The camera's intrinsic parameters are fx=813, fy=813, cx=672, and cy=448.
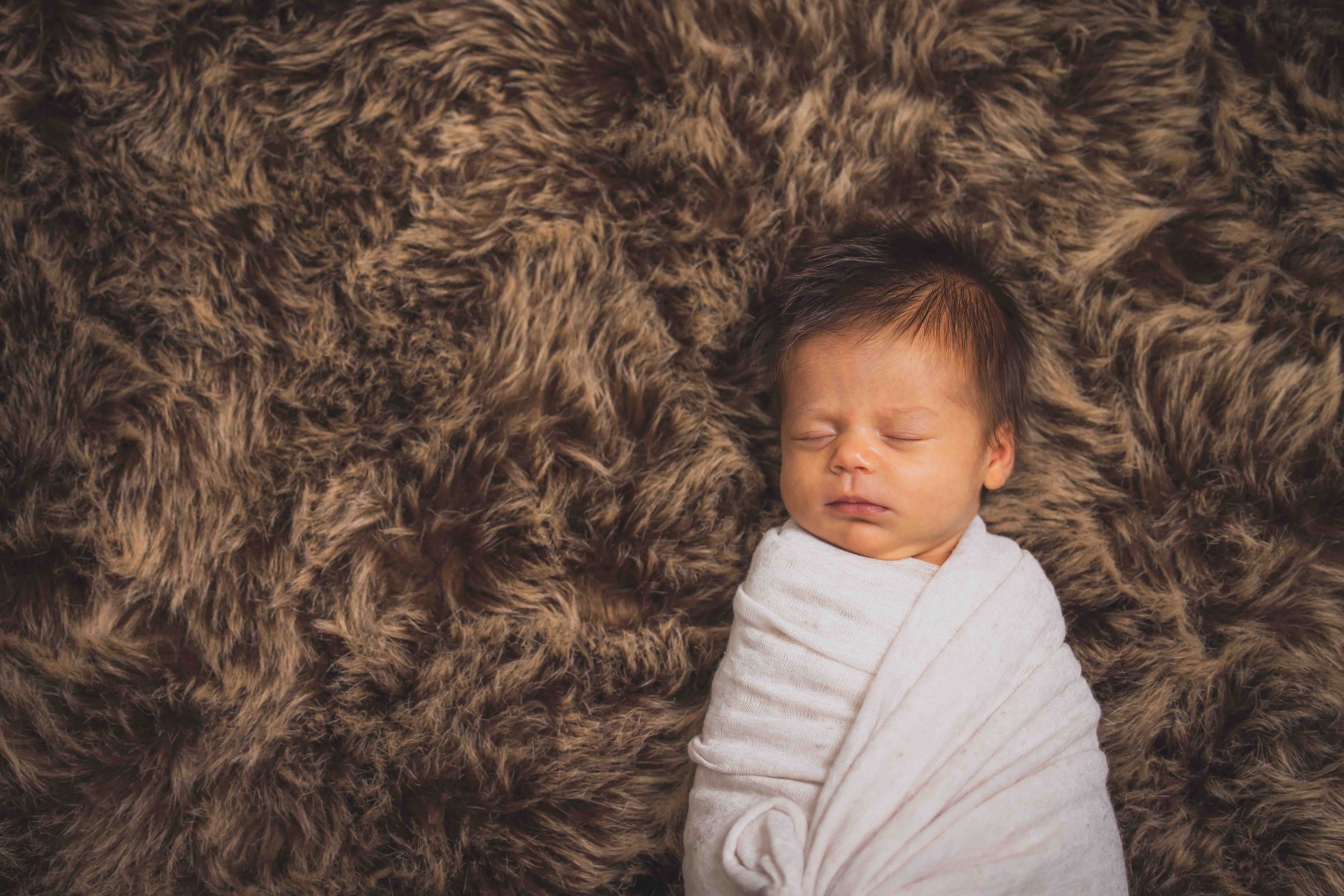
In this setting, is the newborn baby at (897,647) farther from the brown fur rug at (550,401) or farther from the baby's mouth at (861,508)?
the brown fur rug at (550,401)

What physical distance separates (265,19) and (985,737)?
1.42 meters

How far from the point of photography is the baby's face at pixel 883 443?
1.07m

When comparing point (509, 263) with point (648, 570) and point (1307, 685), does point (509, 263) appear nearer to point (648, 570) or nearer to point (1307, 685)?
point (648, 570)

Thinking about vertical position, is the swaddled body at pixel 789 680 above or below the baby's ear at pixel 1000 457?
below

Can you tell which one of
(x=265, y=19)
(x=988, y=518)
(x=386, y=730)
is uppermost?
(x=265, y=19)

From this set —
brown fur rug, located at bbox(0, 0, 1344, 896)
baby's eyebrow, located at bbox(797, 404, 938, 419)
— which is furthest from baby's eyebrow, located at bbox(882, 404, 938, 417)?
brown fur rug, located at bbox(0, 0, 1344, 896)

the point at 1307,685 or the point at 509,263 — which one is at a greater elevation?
the point at 509,263

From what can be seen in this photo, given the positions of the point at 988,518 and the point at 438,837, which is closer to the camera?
the point at 438,837

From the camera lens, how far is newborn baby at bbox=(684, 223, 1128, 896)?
988mm

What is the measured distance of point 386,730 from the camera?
1148 mm

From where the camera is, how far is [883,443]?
42.7 inches

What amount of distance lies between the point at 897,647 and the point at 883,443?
0.27 m

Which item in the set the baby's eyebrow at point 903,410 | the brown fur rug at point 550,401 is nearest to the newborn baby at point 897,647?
the baby's eyebrow at point 903,410

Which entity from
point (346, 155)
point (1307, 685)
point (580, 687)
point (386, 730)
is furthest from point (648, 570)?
point (1307, 685)
